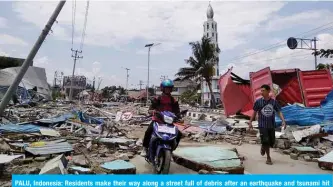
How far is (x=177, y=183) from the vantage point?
4.25m

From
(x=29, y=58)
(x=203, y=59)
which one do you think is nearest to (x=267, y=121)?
(x=29, y=58)

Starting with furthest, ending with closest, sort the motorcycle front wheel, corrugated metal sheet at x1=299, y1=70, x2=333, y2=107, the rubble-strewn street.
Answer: corrugated metal sheet at x1=299, y1=70, x2=333, y2=107
the rubble-strewn street
the motorcycle front wheel

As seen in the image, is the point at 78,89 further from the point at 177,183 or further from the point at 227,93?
the point at 177,183

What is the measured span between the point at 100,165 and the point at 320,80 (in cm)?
1086

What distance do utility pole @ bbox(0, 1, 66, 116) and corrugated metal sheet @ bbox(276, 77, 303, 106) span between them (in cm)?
1028

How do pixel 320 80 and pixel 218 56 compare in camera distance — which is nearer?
pixel 320 80

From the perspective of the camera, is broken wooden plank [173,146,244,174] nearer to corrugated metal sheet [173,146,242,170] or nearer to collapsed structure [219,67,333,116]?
corrugated metal sheet [173,146,242,170]

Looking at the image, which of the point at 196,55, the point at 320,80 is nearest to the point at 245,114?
the point at 320,80

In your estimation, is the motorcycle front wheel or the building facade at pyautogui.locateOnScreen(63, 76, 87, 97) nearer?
the motorcycle front wheel

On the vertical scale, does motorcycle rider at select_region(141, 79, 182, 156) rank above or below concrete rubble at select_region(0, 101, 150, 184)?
above

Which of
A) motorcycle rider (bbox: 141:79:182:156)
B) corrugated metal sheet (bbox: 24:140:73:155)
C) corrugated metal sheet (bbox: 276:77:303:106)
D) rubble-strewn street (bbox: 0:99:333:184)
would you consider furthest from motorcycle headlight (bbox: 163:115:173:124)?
corrugated metal sheet (bbox: 276:77:303:106)

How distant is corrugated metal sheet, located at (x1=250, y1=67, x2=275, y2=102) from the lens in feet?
43.8

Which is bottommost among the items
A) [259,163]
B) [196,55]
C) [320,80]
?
[259,163]

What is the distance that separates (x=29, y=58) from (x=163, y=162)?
417 centimetres
